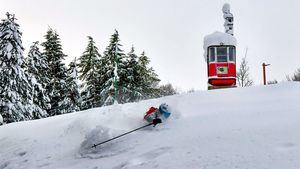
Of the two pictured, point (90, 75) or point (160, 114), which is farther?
point (90, 75)

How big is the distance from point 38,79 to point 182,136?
24413 mm

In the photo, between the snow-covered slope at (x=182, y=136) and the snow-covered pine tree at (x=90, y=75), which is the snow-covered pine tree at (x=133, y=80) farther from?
the snow-covered slope at (x=182, y=136)

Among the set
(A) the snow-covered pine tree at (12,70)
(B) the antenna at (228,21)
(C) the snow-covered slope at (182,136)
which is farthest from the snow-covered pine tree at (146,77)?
(C) the snow-covered slope at (182,136)

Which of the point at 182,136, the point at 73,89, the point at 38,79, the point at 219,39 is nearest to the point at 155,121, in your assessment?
the point at 182,136

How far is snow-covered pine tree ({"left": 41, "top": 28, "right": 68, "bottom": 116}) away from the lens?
3197 centimetres

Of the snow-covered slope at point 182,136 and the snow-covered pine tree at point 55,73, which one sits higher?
the snow-covered pine tree at point 55,73

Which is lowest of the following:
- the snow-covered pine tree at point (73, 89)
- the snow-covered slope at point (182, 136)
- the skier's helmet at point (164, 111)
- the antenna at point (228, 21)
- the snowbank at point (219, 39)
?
the snow-covered slope at point (182, 136)

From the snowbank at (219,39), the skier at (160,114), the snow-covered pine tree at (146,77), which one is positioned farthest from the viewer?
the snow-covered pine tree at (146,77)

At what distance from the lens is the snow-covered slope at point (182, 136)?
234 inches

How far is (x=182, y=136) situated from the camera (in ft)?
23.6

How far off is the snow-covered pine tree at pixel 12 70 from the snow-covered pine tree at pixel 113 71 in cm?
800

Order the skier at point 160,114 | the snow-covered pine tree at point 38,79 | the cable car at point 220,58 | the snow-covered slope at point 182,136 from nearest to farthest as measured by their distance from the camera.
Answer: the snow-covered slope at point 182,136, the skier at point 160,114, the cable car at point 220,58, the snow-covered pine tree at point 38,79

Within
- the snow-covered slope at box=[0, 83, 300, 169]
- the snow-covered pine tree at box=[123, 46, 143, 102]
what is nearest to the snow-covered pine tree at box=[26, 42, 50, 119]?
the snow-covered pine tree at box=[123, 46, 143, 102]

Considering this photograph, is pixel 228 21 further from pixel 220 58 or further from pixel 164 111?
pixel 164 111
